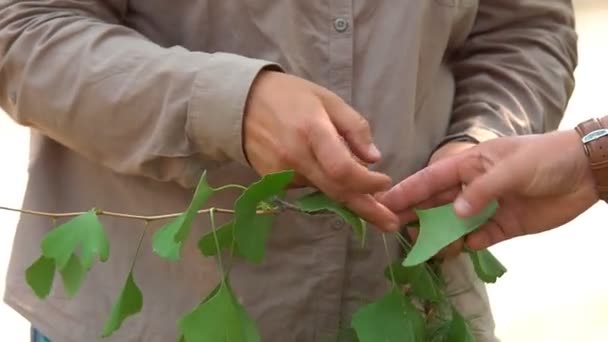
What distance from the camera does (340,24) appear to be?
845mm

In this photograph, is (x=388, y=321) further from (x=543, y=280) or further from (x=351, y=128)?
(x=543, y=280)

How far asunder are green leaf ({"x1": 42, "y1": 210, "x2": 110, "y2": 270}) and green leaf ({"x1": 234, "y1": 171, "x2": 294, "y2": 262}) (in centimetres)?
10

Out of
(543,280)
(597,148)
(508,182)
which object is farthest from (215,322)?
(543,280)

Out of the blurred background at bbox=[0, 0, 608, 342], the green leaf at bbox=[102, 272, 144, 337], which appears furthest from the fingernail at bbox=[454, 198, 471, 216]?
the blurred background at bbox=[0, 0, 608, 342]

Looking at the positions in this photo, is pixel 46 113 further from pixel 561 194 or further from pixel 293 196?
pixel 561 194

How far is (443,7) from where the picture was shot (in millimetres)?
890

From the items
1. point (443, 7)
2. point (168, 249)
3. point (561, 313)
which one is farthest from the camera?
point (561, 313)

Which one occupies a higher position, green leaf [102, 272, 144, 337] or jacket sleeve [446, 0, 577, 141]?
jacket sleeve [446, 0, 577, 141]

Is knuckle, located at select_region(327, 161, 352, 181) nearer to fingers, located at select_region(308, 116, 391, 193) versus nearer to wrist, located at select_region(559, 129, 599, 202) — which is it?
fingers, located at select_region(308, 116, 391, 193)

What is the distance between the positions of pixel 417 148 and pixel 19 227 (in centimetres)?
38

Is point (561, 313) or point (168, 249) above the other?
point (168, 249)

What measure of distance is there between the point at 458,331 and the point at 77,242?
1.07ft

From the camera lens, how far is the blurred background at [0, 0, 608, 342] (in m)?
2.17

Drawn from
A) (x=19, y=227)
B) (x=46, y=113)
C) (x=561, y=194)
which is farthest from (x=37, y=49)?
(x=561, y=194)
